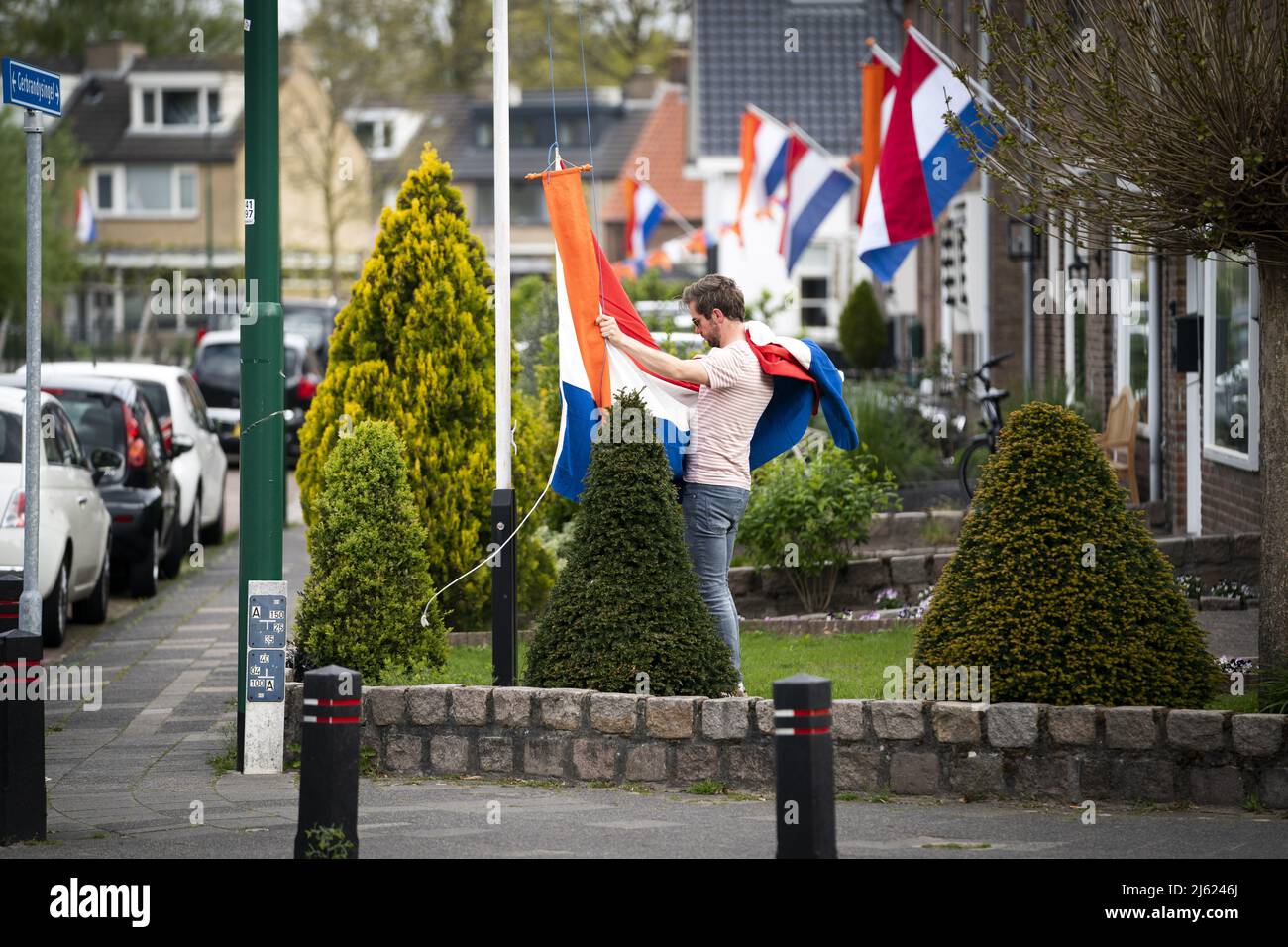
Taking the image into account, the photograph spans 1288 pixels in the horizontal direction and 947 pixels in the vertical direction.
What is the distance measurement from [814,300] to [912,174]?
88.1 ft

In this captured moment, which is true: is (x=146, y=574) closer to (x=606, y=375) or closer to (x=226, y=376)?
(x=606, y=375)

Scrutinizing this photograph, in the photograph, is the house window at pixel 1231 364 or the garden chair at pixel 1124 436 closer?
the house window at pixel 1231 364

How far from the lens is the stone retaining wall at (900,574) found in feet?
38.8

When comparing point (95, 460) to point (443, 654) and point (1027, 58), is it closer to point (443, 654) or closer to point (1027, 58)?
point (443, 654)

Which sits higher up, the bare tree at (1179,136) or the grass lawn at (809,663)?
the bare tree at (1179,136)

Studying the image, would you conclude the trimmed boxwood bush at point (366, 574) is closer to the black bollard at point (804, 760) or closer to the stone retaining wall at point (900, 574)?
the black bollard at point (804, 760)

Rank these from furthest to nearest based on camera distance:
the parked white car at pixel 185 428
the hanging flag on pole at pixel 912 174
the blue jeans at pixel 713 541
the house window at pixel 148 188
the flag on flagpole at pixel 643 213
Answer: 1. the house window at pixel 148 188
2. the flag on flagpole at pixel 643 213
3. the parked white car at pixel 185 428
4. the hanging flag on pole at pixel 912 174
5. the blue jeans at pixel 713 541

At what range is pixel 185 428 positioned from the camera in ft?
56.2

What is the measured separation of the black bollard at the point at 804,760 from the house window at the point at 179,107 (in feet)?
211

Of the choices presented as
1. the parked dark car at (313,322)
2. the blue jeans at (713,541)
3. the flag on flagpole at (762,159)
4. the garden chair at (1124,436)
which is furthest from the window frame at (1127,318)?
the parked dark car at (313,322)

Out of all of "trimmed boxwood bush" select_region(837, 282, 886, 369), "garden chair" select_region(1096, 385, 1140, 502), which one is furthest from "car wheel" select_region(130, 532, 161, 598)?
"trimmed boxwood bush" select_region(837, 282, 886, 369)

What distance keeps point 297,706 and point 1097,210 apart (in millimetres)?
4067

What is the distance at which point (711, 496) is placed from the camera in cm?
863
